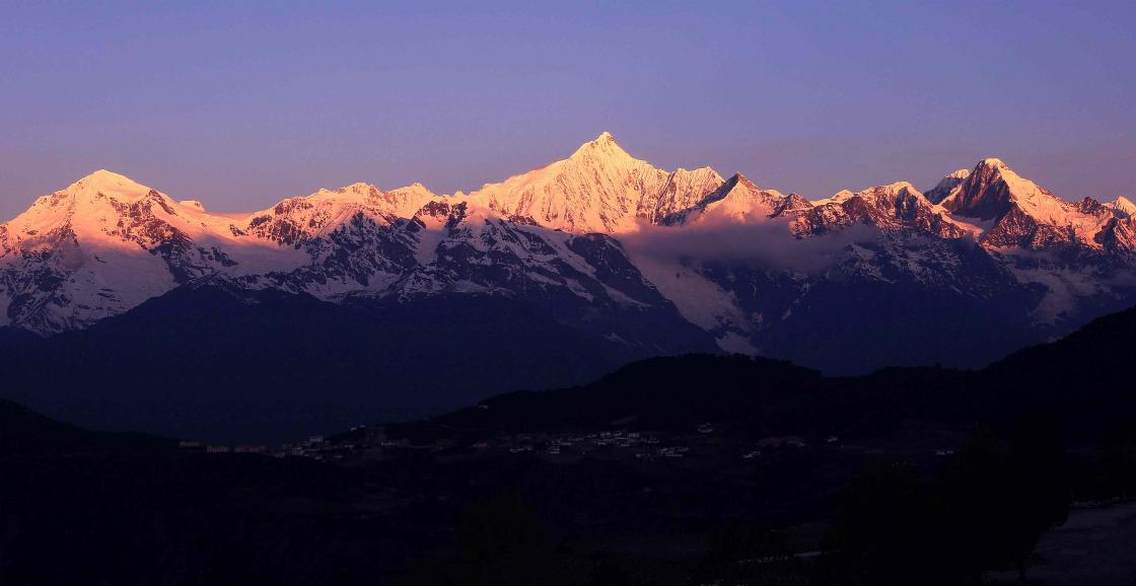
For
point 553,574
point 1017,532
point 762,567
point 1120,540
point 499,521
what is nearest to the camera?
point 1017,532

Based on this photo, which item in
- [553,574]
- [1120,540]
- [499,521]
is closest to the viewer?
[1120,540]

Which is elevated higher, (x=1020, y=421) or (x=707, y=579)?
(x=1020, y=421)

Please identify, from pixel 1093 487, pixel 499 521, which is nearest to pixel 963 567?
pixel 499 521

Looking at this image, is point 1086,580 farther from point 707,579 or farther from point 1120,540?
point 707,579

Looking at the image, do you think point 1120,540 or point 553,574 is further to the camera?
point 553,574

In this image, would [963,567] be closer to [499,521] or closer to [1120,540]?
[1120,540]

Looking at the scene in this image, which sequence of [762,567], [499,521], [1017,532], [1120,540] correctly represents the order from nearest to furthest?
[1017,532], [1120,540], [762,567], [499,521]

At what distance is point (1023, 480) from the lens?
13238 cm

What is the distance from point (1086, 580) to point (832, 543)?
20.5m

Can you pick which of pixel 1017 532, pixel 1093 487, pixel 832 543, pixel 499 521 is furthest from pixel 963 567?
pixel 1093 487

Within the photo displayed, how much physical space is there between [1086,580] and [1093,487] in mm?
66159

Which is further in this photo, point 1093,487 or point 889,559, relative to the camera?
point 1093,487

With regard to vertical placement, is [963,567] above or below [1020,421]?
below

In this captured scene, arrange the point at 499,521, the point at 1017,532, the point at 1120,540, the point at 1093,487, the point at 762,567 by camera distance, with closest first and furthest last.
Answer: the point at 1017,532
the point at 1120,540
the point at 762,567
the point at 499,521
the point at 1093,487
